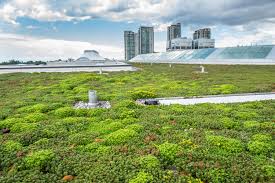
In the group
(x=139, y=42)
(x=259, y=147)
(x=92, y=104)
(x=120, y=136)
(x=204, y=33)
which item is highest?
(x=204, y=33)

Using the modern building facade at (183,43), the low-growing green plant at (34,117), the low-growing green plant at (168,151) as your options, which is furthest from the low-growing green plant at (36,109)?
the modern building facade at (183,43)

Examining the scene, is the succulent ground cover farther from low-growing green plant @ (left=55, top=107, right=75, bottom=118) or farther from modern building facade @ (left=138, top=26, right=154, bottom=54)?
modern building facade @ (left=138, top=26, right=154, bottom=54)

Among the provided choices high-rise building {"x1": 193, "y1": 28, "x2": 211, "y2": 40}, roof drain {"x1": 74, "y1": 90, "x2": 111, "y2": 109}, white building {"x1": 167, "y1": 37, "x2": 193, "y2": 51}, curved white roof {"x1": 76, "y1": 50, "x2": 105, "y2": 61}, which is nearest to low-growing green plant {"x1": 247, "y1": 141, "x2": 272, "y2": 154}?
roof drain {"x1": 74, "y1": 90, "x2": 111, "y2": 109}

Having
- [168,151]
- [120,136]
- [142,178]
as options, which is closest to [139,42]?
[120,136]

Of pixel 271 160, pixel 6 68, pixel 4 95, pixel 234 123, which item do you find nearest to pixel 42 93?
pixel 4 95

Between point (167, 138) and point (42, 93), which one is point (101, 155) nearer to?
point (167, 138)

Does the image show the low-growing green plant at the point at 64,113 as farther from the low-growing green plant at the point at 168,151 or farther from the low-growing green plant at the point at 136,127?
the low-growing green plant at the point at 168,151

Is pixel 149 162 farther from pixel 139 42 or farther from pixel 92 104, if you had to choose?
pixel 139 42
